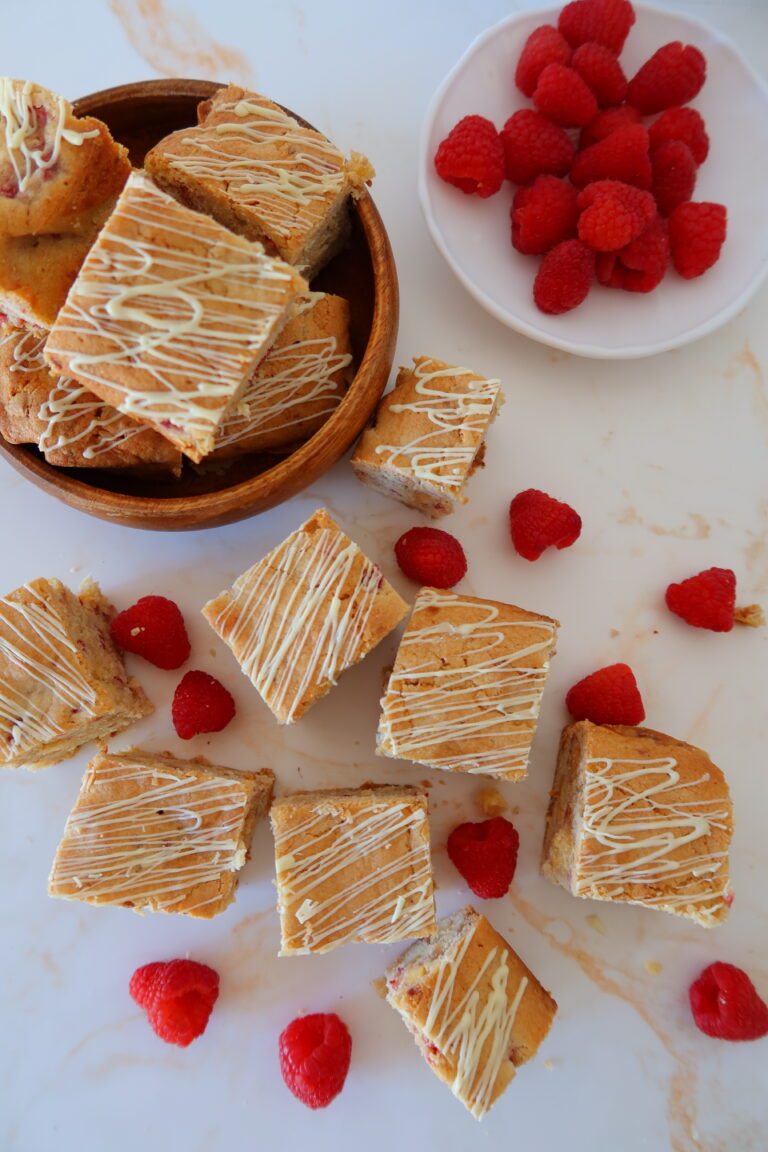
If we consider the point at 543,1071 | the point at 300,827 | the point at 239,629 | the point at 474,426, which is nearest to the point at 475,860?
the point at 300,827

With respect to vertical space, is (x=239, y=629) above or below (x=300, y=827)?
above

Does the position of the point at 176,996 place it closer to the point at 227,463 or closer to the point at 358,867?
the point at 358,867

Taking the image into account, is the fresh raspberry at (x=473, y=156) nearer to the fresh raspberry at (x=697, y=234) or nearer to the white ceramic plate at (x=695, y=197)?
the white ceramic plate at (x=695, y=197)

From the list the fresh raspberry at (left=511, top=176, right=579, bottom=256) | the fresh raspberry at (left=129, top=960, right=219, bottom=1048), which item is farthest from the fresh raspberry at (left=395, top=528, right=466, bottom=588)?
the fresh raspberry at (left=129, top=960, right=219, bottom=1048)

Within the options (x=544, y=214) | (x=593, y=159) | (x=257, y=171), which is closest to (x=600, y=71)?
(x=593, y=159)

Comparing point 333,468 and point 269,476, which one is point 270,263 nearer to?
point 269,476

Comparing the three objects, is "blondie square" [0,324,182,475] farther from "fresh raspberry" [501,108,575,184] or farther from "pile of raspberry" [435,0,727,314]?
"fresh raspberry" [501,108,575,184]
